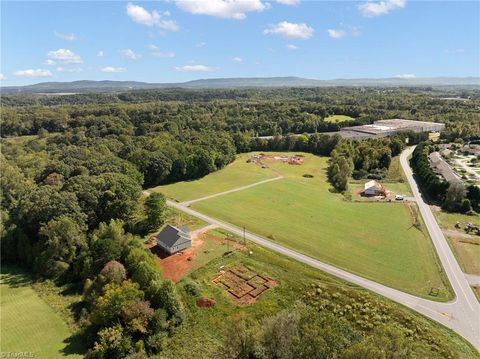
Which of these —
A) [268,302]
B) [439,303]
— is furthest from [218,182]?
A: [439,303]

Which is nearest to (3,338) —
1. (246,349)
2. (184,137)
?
(246,349)

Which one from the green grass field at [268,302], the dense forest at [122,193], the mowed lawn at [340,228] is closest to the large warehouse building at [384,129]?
the dense forest at [122,193]

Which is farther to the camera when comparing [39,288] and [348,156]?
[348,156]

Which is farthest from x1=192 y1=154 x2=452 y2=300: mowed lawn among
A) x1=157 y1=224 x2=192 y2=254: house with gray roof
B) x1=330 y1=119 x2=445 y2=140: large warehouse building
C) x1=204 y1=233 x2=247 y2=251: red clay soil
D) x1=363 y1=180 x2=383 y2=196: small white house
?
x1=330 y1=119 x2=445 y2=140: large warehouse building

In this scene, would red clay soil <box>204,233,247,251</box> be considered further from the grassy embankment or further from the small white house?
the small white house

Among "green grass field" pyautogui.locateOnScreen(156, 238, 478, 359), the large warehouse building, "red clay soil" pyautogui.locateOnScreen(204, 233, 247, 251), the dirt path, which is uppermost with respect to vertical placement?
the large warehouse building

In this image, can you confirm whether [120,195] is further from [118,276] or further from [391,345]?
[391,345]
